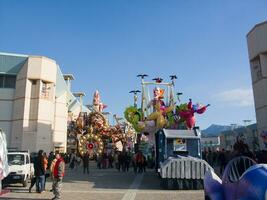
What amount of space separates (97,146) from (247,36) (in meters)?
25.8

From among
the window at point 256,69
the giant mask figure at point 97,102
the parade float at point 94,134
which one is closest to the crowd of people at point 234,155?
the window at point 256,69

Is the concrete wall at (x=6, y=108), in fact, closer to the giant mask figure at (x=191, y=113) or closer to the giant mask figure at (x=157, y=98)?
the giant mask figure at (x=157, y=98)

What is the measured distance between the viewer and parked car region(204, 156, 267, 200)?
15.0ft

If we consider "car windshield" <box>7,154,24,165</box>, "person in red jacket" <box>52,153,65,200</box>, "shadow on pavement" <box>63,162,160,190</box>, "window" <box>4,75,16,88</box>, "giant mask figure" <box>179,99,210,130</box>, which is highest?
"window" <box>4,75,16,88</box>

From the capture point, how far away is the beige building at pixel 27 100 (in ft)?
133

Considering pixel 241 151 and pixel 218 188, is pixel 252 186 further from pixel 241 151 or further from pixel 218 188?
pixel 241 151

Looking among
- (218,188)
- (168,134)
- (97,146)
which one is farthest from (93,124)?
(218,188)

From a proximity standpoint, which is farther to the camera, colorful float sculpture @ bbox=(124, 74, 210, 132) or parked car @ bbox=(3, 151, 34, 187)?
colorful float sculpture @ bbox=(124, 74, 210, 132)

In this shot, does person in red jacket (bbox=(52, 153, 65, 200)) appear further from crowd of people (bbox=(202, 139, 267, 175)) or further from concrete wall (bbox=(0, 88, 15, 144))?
concrete wall (bbox=(0, 88, 15, 144))

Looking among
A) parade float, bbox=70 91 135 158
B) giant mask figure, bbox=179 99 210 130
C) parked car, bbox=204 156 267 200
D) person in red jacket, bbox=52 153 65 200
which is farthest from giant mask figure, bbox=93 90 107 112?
parked car, bbox=204 156 267 200

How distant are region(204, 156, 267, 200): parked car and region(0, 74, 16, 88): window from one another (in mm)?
39522

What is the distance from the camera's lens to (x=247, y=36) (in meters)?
41.6

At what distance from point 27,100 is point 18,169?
2671 cm

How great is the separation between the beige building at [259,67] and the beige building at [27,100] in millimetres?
26489
